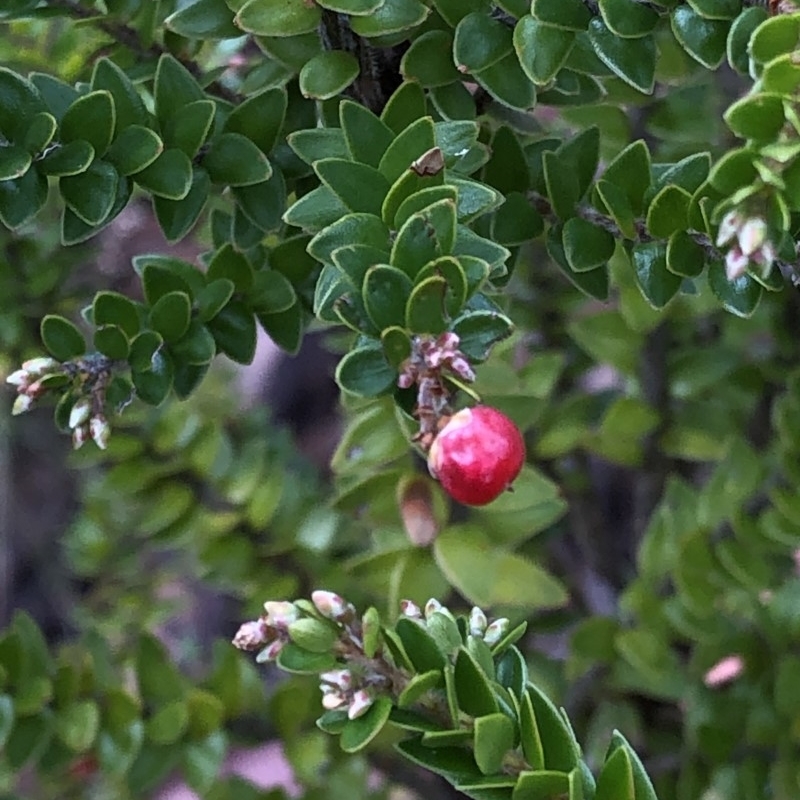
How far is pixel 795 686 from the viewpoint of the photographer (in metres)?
0.72

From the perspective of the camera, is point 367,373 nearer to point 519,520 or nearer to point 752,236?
point 752,236

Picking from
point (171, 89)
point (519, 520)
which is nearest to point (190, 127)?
point (171, 89)

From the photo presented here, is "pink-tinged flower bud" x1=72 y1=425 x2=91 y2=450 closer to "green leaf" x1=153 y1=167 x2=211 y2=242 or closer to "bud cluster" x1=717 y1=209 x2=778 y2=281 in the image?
"green leaf" x1=153 y1=167 x2=211 y2=242

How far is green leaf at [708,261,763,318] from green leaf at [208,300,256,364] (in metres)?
0.24

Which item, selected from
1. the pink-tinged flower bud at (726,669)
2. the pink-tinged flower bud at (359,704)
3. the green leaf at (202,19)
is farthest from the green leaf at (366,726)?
the pink-tinged flower bud at (726,669)

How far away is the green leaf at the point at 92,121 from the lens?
468mm

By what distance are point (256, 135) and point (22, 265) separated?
0.37 m

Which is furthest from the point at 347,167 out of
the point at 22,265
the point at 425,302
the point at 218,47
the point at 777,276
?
the point at 22,265

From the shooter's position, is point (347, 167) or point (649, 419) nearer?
point (347, 167)

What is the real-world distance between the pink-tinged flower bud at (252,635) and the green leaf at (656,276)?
0.22m

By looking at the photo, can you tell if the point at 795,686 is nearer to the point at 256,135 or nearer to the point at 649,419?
the point at 649,419

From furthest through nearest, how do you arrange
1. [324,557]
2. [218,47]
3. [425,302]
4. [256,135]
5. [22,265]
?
[324,557] < [22,265] < [218,47] < [256,135] < [425,302]

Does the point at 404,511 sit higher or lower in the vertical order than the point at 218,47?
lower

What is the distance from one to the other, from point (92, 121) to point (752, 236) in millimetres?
298
